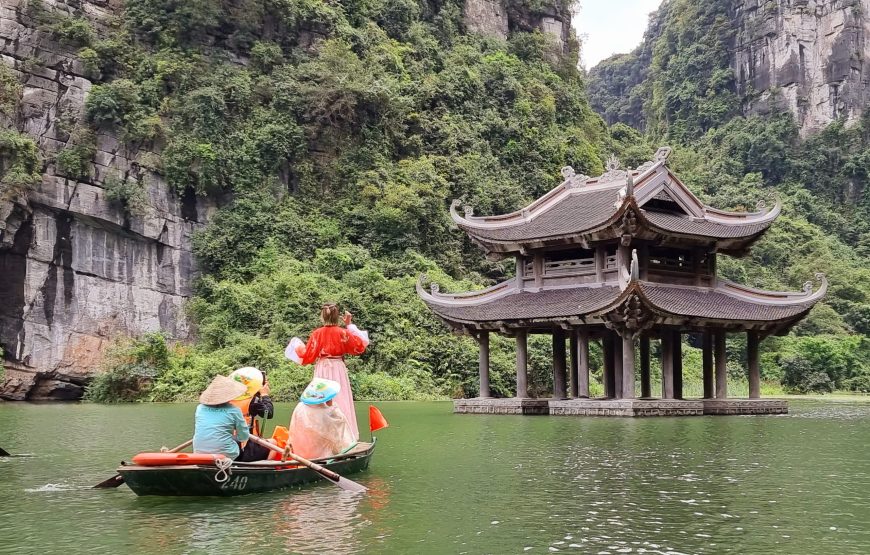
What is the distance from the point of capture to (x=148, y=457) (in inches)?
368

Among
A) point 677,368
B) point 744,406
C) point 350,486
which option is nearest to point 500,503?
point 350,486

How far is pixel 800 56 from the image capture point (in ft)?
246

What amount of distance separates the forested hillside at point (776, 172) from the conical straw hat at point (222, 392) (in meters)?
37.5

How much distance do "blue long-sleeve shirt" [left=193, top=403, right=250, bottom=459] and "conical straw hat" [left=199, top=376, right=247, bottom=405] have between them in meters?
0.11

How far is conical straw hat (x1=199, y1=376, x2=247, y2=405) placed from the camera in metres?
10.0

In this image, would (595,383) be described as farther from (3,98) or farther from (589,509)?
(589,509)

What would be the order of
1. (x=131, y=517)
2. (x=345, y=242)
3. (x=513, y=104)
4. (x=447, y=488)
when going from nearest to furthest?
(x=131, y=517)
(x=447, y=488)
(x=345, y=242)
(x=513, y=104)

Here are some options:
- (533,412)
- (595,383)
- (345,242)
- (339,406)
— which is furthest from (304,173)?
(339,406)

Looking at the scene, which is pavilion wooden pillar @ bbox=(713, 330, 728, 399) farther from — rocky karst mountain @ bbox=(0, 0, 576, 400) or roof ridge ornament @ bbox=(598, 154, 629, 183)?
rocky karst mountain @ bbox=(0, 0, 576, 400)

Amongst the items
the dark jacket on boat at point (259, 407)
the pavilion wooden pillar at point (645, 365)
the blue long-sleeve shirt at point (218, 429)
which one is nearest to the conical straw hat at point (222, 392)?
the blue long-sleeve shirt at point (218, 429)

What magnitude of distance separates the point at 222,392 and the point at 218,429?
399mm

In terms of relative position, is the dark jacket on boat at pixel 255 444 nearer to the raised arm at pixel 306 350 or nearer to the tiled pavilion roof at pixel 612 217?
the raised arm at pixel 306 350

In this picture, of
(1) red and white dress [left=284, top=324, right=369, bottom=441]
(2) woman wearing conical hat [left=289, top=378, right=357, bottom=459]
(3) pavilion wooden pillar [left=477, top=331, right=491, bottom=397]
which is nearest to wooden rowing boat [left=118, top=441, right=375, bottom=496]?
(2) woman wearing conical hat [left=289, top=378, right=357, bottom=459]

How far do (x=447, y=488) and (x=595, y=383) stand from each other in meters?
27.7
